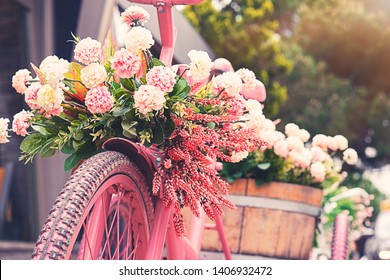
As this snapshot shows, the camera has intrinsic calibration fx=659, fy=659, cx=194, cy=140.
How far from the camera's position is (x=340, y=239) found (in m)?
3.13

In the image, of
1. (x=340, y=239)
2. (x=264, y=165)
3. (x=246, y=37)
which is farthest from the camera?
(x=246, y=37)

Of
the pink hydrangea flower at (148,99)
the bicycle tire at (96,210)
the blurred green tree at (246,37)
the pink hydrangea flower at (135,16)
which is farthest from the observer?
the blurred green tree at (246,37)

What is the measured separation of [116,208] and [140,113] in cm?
24

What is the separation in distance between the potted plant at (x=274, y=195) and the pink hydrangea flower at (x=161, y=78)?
148 centimetres

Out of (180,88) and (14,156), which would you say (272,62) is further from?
(180,88)

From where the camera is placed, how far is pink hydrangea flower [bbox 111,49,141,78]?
1539 millimetres

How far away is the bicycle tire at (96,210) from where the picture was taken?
1238 mm

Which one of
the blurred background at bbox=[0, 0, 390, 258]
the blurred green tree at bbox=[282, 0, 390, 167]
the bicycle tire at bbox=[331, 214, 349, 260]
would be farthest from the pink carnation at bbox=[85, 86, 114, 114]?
the blurred green tree at bbox=[282, 0, 390, 167]

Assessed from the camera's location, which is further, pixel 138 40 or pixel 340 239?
pixel 340 239

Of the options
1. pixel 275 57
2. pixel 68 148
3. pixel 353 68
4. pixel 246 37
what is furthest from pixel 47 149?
pixel 353 68

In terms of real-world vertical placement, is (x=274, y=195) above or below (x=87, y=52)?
below

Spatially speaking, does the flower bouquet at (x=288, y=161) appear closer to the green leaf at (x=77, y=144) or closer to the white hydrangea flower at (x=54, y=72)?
the green leaf at (x=77, y=144)

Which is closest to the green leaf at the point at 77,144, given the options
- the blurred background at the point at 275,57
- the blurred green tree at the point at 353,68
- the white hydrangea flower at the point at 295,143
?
the white hydrangea flower at the point at 295,143

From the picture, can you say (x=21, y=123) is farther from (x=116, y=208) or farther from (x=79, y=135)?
(x=116, y=208)
